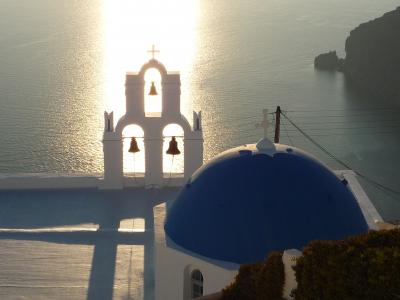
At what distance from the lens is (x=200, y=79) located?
39.8 meters

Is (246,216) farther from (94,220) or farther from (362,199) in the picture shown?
(94,220)

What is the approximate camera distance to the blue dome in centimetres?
682

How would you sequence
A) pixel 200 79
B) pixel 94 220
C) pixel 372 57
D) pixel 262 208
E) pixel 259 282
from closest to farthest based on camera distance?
pixel 259 282
pixel 262 208
pixel 94 220
pixel 200 79
pixel 372 57

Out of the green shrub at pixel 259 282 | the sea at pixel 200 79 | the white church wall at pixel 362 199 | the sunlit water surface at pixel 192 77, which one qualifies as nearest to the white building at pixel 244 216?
the green shrub at pixel 259 282

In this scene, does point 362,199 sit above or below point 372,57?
below

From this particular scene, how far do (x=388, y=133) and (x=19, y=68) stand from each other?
850 inches

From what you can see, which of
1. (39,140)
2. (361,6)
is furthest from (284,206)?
(361,6)

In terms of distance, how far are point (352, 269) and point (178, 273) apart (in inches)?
98.9

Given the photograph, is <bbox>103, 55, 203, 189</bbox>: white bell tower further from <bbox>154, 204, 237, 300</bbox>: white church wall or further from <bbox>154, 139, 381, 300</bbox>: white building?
<bbox>154, 139, 381, 300</bbox>: white building

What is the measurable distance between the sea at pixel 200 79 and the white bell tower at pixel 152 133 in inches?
440

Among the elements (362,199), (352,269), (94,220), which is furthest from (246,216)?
(94,220)

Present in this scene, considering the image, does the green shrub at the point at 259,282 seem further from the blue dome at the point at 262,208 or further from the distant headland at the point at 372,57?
the distant headland at the point at 372,57

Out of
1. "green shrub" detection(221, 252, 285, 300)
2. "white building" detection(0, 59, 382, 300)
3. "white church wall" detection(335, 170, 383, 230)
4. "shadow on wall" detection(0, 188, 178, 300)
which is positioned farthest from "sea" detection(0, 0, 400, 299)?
"green shrub" detection(221, 252, 285, 300)

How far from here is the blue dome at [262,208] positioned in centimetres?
682
